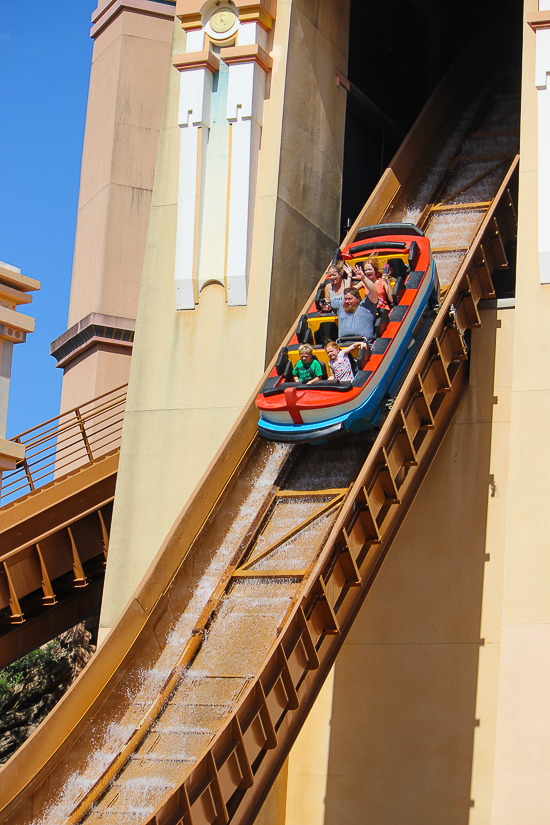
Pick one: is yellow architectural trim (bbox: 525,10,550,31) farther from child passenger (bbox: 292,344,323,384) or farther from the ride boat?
child passenger (bbox: 292,344,323,384)

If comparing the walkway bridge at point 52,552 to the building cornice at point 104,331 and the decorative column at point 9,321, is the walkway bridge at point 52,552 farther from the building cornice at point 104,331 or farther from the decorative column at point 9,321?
the building cornice at point 104,331

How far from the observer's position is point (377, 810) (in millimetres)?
12758

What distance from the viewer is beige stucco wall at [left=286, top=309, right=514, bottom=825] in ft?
41.2

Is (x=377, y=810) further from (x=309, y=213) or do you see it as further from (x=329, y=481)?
(x=309, y=213)

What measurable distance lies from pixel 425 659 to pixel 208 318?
16.9 feet

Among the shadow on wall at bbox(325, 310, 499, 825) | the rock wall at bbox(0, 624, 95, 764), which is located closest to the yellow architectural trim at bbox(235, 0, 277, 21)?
the shadow on wall at bbox(325, 310, 499, 825)

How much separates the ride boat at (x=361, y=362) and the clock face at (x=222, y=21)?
374 centimetres

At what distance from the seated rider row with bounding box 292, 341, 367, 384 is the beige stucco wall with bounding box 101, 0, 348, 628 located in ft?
5.86

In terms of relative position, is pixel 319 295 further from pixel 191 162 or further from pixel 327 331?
pixel 191 162

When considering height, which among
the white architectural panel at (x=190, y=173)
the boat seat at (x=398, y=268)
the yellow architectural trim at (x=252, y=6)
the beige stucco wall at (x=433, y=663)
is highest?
the yellow architectural trim at (x=252, y=6)

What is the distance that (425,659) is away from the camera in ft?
42.5

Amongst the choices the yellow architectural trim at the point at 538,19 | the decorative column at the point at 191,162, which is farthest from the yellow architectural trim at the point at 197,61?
the yellow architectural trim at the point at 538,19

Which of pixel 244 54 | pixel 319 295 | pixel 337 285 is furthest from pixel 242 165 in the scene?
pixel 337 285

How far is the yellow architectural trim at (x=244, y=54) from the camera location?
14477 millimetres
